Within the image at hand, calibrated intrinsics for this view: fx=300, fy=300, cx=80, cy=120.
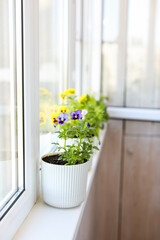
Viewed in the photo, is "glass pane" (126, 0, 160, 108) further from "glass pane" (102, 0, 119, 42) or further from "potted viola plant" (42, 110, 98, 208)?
"potted viola plant" (42, 110, 98, 208)

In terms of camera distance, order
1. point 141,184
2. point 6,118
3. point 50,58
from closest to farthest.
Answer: point 6,118, point 50,58, point 141,184

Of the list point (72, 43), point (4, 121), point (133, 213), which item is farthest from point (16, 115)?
point (133, 213)

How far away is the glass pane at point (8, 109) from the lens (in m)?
0.77

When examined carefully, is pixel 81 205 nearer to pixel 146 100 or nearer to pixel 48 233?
pixel 48 233

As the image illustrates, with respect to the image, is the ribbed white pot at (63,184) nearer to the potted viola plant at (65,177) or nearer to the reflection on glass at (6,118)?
the potted viola plant at (65,177)

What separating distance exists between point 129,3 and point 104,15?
0.66ft

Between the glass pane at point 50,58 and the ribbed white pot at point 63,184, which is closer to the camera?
the ribbed white pot at point 63,184

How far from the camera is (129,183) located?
8.01ft

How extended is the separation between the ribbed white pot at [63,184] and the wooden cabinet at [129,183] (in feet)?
4.56

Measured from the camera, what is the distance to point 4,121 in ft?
2.61

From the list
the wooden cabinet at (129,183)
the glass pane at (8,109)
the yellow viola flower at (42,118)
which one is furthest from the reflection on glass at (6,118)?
the wooden cabinet at (129,183)

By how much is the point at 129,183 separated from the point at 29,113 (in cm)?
170

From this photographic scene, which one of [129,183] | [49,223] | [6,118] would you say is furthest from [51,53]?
[129,183]

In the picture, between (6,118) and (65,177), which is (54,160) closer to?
(65,177)
